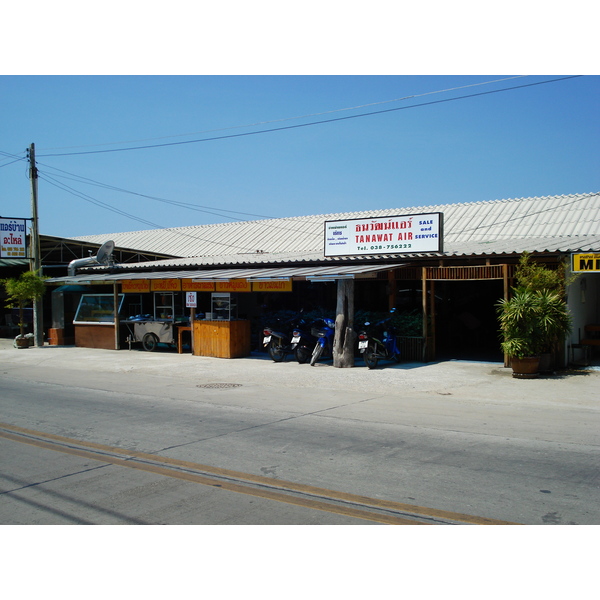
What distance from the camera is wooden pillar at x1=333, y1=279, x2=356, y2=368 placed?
1664cm

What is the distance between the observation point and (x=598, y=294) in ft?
60.0

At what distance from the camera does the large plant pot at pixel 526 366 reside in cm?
1394

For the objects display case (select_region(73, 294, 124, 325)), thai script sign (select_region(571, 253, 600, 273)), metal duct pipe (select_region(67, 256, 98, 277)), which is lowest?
display case (select_region(73, 294, 124, 325))

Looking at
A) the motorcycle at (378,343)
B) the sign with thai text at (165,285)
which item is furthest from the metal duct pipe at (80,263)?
the motorcycle at (378,343)

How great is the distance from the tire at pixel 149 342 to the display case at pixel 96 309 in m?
1.97

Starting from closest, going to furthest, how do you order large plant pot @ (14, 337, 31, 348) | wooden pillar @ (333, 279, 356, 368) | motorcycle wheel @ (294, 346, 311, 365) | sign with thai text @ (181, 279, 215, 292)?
wooden pillar @ (333, 279, 356, 368) → motorcycle wheel @ (294, 346, 311, 365) → sign with thai text @ (181, 279, 215, 292) → large plant pot @ (14, 337, 31, 348)

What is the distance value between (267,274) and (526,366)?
8.04m

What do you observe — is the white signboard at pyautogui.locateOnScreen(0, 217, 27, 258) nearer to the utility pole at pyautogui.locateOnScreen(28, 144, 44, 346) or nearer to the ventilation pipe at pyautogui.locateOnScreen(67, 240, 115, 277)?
the utility pole at pyautogui.locateOnScreen(28, 144, 44, 346)

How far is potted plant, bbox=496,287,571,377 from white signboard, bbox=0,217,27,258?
19.8 metres

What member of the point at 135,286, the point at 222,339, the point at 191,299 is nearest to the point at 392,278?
the point at 222,339

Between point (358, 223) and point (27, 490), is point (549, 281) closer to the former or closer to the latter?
point (358, 223)

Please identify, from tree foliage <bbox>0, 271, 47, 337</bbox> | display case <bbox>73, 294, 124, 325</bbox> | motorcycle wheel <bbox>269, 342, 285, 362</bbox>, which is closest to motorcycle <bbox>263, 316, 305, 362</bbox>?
motorcycle wheel <bbox>269, 342, 285, 362</bbox>

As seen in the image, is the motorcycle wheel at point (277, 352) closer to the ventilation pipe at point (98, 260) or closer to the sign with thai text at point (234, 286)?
the sign with thai text at point (234, 286)

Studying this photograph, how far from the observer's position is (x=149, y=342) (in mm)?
22422
